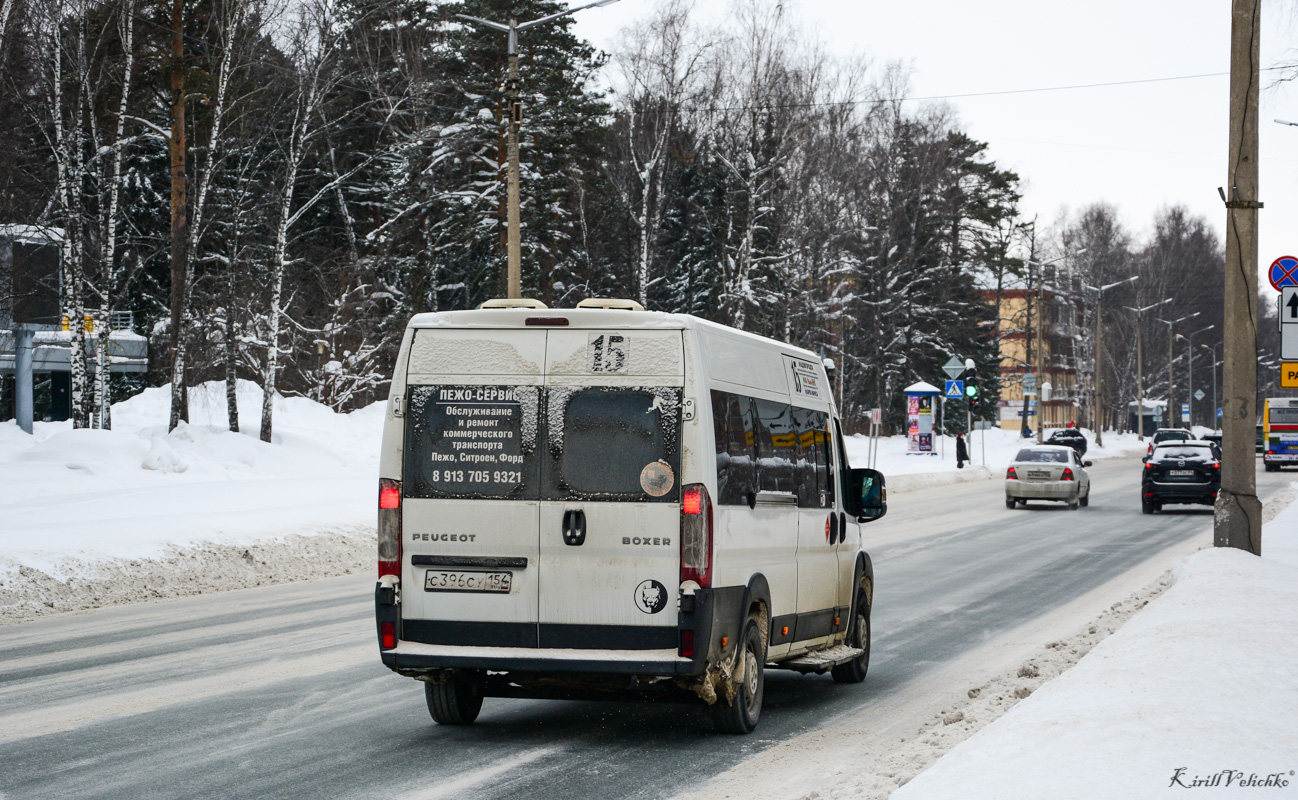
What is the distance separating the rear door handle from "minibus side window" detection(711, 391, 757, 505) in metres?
0.73

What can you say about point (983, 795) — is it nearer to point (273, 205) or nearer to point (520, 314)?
point (520, 314)

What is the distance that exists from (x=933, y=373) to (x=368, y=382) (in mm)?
43411

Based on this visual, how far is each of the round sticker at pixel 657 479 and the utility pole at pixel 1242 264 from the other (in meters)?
10.1

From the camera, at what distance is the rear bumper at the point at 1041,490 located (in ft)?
103

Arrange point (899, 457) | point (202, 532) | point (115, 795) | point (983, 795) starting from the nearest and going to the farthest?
point (983, 795)
point (115, 795)
point (202, 532)
point (899, 457)

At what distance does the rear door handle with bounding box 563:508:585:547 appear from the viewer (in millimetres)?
7004

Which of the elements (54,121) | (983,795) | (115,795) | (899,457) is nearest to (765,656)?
(983,795)

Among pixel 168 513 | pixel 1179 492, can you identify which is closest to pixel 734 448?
pixel 168 513

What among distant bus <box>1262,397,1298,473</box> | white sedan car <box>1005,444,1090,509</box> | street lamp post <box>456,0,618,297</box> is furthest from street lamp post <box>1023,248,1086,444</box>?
street lamp post <box>456,0,618,297</box>

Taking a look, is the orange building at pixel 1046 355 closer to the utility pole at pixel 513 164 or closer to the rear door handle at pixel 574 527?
the utility pole at pixel 513 164

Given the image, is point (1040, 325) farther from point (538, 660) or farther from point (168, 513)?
point (538, 660)

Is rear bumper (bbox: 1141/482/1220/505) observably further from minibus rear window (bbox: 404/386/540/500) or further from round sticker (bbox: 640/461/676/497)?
minibus rear window (bbox: 404/386/540/500)

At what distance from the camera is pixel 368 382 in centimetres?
3894

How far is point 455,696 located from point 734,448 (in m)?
2.17
